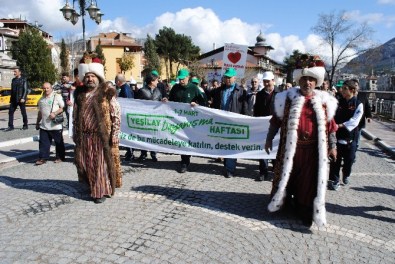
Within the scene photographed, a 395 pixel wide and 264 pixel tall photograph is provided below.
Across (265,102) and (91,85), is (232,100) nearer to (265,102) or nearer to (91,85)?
(265,102)

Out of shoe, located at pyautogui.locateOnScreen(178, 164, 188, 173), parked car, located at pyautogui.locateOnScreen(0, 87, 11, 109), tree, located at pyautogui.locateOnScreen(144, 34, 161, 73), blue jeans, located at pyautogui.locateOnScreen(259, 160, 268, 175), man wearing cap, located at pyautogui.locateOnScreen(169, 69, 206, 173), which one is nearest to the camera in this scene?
blue jeans, located at pyautogui.locateOnScreen(259, 160, 268, 175)

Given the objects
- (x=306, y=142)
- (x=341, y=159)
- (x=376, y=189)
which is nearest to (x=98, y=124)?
(x=306, y=142)

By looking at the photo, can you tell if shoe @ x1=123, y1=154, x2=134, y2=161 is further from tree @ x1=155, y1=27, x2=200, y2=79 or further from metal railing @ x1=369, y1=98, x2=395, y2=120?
tree @ x1=155, y1=27, x2=200, y2=79

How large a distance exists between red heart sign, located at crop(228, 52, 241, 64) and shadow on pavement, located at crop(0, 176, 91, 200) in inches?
218

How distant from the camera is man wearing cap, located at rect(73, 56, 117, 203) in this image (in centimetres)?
530

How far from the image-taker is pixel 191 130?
24.8 feet

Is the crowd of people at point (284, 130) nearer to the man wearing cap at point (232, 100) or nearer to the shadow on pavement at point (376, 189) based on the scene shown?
the man wearing cap at point (232, 100)

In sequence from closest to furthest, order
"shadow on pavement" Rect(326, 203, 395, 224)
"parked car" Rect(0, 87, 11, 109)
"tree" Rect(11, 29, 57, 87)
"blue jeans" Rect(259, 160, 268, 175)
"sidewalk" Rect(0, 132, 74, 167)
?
"shadow on pavement" Rect(326, 203, 395, 224) < "blue jeans" Rect(259, 160, 268, 175) < "sidewalk" Rect(0, 132, 74, 167) < "parked car" Rect(0, 87, 11, 109) < "tree" Rect(11, 29, 57, 87)

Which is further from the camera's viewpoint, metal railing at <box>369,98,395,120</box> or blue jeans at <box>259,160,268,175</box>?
metal railing at <box>369,98,395,120</box>

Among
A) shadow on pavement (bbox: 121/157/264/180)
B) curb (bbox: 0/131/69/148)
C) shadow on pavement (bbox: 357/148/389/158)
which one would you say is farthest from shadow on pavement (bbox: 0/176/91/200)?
shadow on pavement (bbox: 357/148/389/158)

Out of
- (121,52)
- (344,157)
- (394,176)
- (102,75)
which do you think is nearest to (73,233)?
(102,75)

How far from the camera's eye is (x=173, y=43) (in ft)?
214

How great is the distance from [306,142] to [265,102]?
280 cm

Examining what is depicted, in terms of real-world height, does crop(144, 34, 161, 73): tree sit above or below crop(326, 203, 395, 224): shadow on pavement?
above
